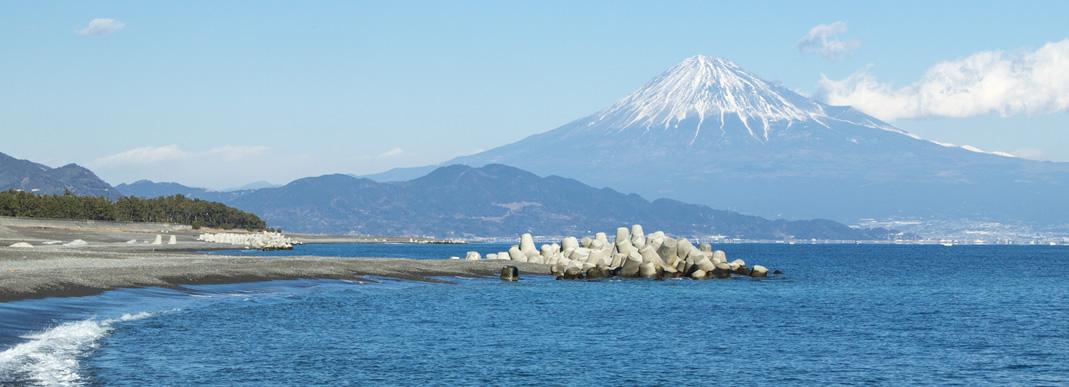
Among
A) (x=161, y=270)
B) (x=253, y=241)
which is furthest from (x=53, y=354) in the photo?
(x=253, y=241)

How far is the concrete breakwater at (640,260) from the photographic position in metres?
98.3

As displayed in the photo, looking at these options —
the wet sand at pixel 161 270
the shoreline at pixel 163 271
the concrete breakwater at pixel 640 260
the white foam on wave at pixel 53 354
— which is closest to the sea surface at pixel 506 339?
the white foam on wave at pixel 53 354

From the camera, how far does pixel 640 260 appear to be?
99562mm

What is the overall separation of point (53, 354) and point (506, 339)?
17.8 metres

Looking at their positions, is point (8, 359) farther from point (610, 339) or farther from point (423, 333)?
point (610, 339)

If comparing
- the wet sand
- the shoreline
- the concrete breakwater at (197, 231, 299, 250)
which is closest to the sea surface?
the shoreline

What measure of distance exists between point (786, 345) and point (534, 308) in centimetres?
1893

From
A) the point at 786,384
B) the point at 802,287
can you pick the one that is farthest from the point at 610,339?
the point at 802,287

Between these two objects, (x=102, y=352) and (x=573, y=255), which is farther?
(x=573, y=255)

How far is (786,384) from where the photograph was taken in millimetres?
36812

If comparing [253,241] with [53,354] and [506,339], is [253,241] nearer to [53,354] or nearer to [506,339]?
[506,339]

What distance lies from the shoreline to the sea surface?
173 cm

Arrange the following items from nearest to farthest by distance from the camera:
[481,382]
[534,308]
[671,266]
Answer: [481,382] → [534,308] → [671,266]

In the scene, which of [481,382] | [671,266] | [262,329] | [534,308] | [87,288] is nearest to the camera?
[481,382]
